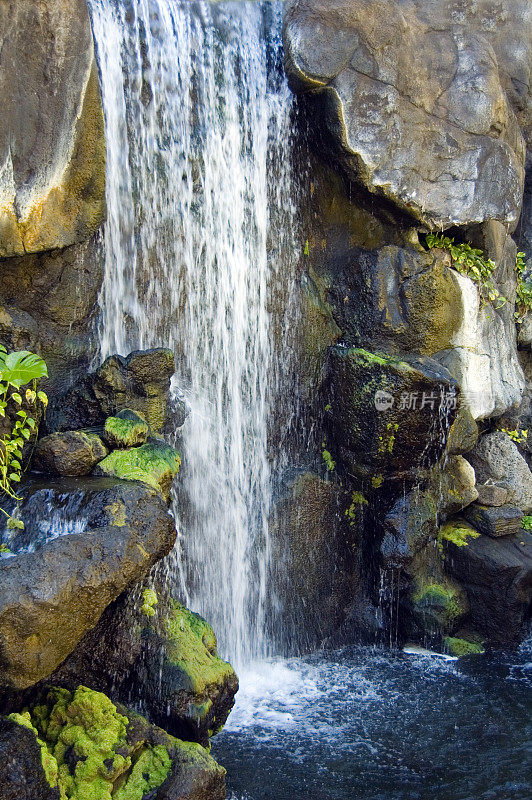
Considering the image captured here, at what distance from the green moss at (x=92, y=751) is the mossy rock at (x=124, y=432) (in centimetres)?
151

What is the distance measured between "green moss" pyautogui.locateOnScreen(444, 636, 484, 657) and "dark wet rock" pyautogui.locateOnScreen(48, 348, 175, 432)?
339 cm

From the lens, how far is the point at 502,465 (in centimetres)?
789

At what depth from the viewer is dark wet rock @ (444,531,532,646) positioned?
6992mm

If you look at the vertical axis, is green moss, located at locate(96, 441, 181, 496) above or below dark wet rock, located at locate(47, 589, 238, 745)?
above

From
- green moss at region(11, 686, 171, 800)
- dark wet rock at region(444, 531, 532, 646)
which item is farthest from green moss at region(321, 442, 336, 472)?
green moss at region(11, 686, 171, 800)

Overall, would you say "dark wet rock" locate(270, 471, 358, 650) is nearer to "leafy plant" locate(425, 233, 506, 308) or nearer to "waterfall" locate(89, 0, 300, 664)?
"waterfall" locate(89, 0, 300, 664)

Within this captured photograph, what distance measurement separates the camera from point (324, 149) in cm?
679

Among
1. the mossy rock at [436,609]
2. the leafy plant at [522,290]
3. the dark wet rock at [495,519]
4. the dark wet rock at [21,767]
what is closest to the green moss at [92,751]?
the dark wet rock at [21,767]

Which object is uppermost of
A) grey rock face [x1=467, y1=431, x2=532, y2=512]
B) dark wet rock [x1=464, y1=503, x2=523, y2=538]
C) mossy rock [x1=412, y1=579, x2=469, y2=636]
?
grey rock face [x1=467, y1=431, x2=532, y2=512]

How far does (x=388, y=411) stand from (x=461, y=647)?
2235 millimetres

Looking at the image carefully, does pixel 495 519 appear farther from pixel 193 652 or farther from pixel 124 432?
pixel 124 432

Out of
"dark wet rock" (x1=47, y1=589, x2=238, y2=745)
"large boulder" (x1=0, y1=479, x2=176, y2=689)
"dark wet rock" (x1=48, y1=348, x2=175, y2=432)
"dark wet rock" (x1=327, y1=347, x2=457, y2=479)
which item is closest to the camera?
"large boulder" (x1=0, y1=479, x2=176, y2=689)

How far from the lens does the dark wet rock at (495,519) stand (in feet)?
24.1

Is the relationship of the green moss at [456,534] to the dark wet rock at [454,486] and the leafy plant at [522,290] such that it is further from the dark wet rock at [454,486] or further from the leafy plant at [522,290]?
the leafy plant at [522,290]
